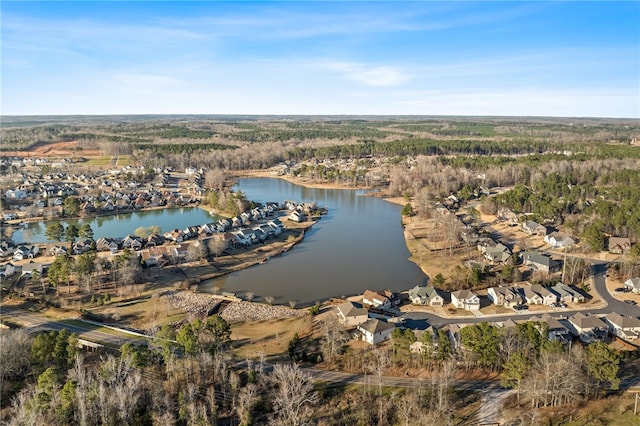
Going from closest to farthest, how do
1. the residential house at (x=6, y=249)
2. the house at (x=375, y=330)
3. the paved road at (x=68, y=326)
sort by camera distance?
1. the house at (x=375, y=330)
2. the paved road at (x=68, y=326)
3. the residential house at (x=6, y=249)

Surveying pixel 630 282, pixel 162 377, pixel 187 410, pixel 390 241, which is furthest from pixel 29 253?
pixel 630 282

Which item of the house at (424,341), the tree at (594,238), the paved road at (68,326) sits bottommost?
the paved road at (68,326)

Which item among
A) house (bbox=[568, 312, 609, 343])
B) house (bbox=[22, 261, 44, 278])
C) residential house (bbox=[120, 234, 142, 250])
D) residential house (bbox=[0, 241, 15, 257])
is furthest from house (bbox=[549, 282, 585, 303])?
residential house (bbox=[0, 241, 15, 257])

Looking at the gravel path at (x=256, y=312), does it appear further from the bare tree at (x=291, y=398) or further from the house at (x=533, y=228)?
the house at (x=533, y=228)

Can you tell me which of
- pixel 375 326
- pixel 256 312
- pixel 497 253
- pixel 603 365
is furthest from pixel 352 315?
pixel 497 253

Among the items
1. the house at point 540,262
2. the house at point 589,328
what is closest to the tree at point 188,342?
the house at point 589,328

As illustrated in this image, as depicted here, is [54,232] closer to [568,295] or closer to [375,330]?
[375,330]
